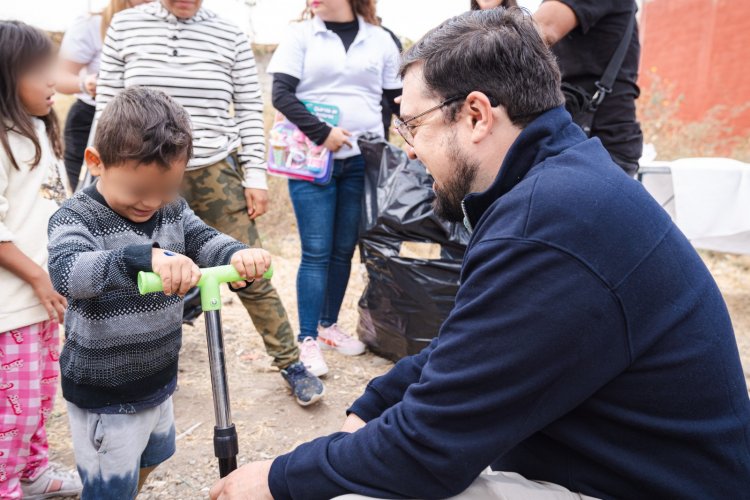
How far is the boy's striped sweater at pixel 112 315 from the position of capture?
5.40 feet

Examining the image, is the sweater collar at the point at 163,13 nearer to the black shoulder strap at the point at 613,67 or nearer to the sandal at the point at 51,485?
the black shoulder strap at the point at 613,67

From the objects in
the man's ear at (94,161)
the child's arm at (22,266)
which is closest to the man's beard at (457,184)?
the man's ear at (94,161)

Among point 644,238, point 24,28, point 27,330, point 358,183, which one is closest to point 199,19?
point 24,28

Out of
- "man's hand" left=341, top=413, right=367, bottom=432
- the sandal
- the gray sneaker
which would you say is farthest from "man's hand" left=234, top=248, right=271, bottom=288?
the gray sneaker

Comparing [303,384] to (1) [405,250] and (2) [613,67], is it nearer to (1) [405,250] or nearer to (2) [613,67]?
(1) [405,250]

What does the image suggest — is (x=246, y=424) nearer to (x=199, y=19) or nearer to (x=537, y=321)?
(x=199, y=19)

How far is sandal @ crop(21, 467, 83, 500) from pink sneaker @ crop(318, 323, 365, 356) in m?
1.68

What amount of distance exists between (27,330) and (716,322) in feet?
6.67

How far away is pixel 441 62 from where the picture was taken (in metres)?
1.48

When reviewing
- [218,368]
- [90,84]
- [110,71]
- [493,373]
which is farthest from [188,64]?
[493,373]

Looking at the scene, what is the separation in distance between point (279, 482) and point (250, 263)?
0.55m

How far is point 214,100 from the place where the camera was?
9.42 ft

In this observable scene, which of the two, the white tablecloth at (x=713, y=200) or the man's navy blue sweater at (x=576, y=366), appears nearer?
the man's navy blue sweater at (x=576, y=366)

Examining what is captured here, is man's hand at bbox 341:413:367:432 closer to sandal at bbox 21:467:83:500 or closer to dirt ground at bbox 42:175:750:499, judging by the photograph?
dirt ground at bbox 42:175:750:499
